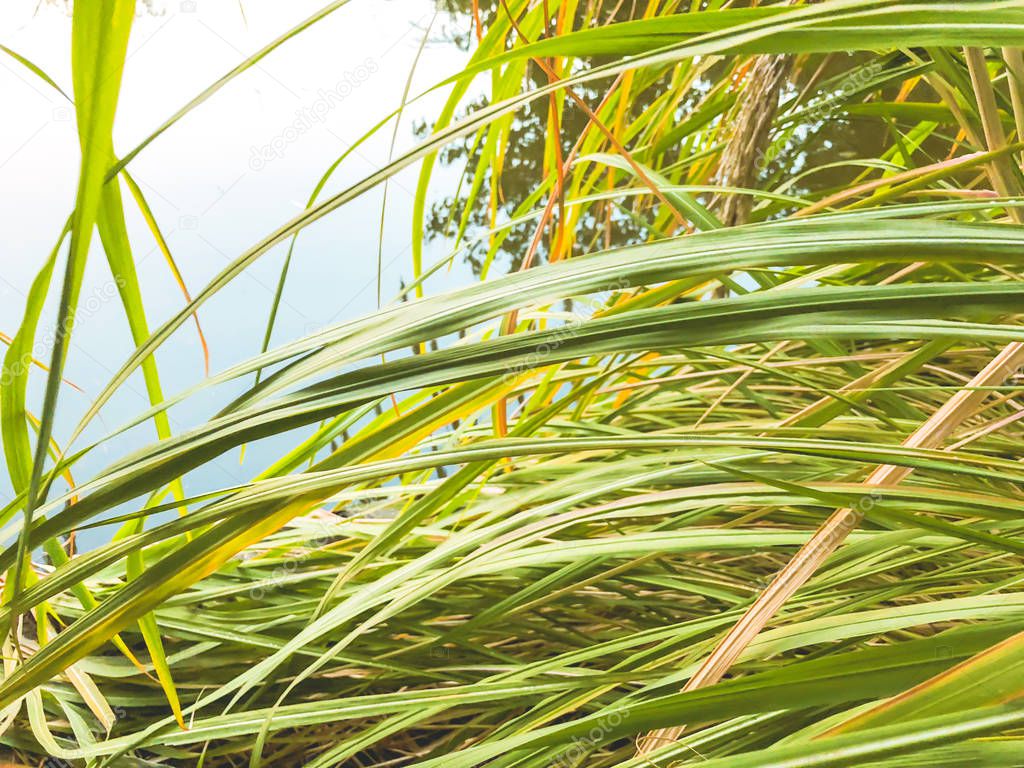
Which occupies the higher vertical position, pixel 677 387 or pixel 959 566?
pixel 677 387

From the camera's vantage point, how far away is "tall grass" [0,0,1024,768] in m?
0.22

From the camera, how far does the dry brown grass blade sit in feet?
1.03

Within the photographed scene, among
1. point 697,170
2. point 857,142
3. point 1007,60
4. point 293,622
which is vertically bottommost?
point 293,622

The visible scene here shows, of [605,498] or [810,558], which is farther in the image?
[605,498]

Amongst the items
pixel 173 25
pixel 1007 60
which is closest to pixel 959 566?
pixel 1007 60

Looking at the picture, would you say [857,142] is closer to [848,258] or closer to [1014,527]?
[1014,527]

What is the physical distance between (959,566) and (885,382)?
0.11m

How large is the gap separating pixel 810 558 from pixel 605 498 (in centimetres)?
32

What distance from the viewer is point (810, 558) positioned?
32 centimetres

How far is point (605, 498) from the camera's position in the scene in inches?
25.2

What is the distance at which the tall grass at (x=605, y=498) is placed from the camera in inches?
8.5

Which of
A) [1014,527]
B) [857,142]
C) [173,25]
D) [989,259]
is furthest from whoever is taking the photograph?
[173,25]

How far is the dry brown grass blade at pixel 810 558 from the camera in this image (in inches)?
12.4

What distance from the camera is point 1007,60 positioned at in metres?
0.31
